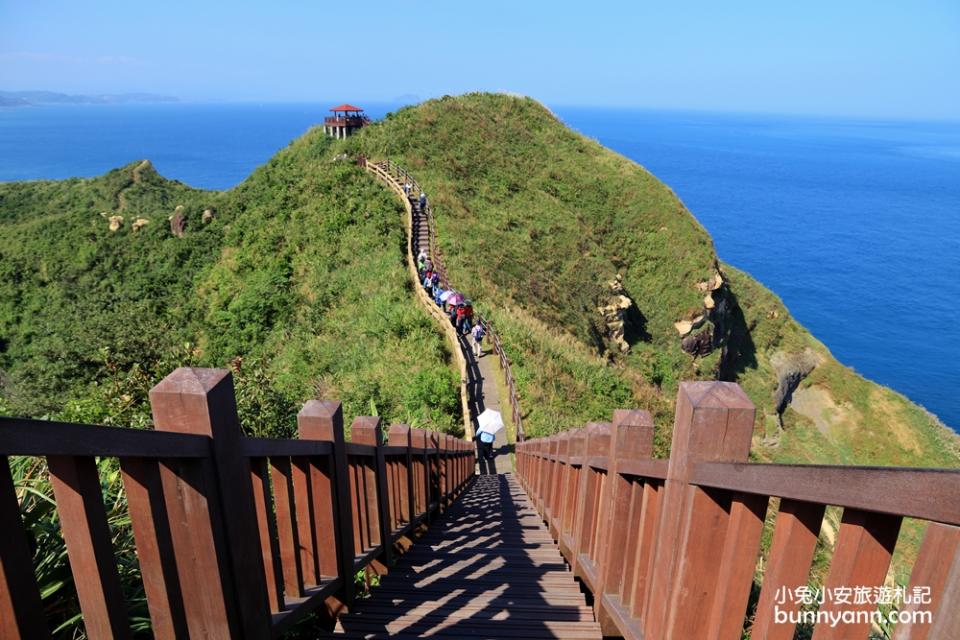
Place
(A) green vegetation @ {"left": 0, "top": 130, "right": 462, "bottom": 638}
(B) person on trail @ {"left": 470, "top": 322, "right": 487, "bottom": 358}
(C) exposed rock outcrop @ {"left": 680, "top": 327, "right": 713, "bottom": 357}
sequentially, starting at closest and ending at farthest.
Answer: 1. (A) green vegetation @ {"left": 0, "top": 130, "right": 462, "bottom": 638}
2. (B) person on trail @ {"left": 470, "top": 322, "right": 487, "bottom": 358}
3. (C) exposed rock outcrop @ {"left": 680, "top": 327, "right": 713, "bottom": 357}

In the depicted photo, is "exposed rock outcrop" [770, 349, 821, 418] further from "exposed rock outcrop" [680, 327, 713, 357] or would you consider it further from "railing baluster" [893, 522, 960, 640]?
"railing baluster" [893, 522, 960, 640]

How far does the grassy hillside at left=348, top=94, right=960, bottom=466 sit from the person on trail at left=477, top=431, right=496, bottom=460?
8436 millimetres

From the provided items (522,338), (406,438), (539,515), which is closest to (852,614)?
(406,438)

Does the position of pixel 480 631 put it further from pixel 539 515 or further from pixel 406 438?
pixel 539 515

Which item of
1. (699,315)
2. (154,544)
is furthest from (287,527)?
(699,315)

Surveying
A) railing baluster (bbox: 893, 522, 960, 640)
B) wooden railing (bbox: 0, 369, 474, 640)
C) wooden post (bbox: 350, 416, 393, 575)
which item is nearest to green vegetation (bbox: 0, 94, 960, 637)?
wooden railing (bbox: 0, 369, 474, 640)

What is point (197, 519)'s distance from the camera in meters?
1.79

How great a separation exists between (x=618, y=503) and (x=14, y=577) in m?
2.62

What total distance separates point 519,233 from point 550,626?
1175 inches

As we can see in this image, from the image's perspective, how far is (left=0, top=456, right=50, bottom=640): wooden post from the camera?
117 cm

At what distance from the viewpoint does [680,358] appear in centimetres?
3456

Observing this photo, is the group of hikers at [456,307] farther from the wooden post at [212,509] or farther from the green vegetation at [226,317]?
the wooden post at [212,509]

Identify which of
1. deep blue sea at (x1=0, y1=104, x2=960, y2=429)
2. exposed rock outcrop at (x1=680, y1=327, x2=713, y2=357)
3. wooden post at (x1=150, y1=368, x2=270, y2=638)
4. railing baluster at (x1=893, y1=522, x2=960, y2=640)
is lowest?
deep blue sea at (x1=0, y1=104, x2=960, y2=429)

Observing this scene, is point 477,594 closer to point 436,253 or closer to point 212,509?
point 212,509
